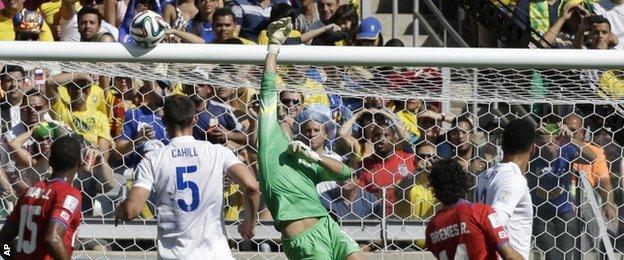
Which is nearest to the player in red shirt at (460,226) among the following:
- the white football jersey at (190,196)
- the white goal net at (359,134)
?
the white football jersey at (190,196)

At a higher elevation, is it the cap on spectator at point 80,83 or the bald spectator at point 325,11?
the cap on spectator at point 80,83

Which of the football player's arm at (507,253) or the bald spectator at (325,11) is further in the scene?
the bald spectator at (325,11)

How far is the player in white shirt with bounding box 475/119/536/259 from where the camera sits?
25.6 ft

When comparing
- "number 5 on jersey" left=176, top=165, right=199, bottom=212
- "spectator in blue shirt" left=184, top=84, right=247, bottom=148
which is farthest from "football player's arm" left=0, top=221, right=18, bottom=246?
"spectator in blue shirt" left=184, top=84, right=247, bottom=148

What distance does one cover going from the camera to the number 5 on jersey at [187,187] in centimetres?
780

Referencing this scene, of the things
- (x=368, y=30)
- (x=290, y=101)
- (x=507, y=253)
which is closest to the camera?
(x=507, y=253)

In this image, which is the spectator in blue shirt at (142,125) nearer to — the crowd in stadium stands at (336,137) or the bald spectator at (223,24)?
the crowd in stadium stands at (336,137)

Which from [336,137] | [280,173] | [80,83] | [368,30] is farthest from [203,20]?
[280,173]

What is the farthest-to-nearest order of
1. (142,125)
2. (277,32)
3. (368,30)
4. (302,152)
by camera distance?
1. (368,30)
2. (142,125)
3. (277,32)
4. (302,152)

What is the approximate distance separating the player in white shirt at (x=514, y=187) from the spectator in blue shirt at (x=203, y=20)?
4.97 metres

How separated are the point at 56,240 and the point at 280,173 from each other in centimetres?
129

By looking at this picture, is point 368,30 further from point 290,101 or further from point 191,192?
point 191,192

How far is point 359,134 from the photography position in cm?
949

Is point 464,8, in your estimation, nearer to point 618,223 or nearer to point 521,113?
point 521,113
